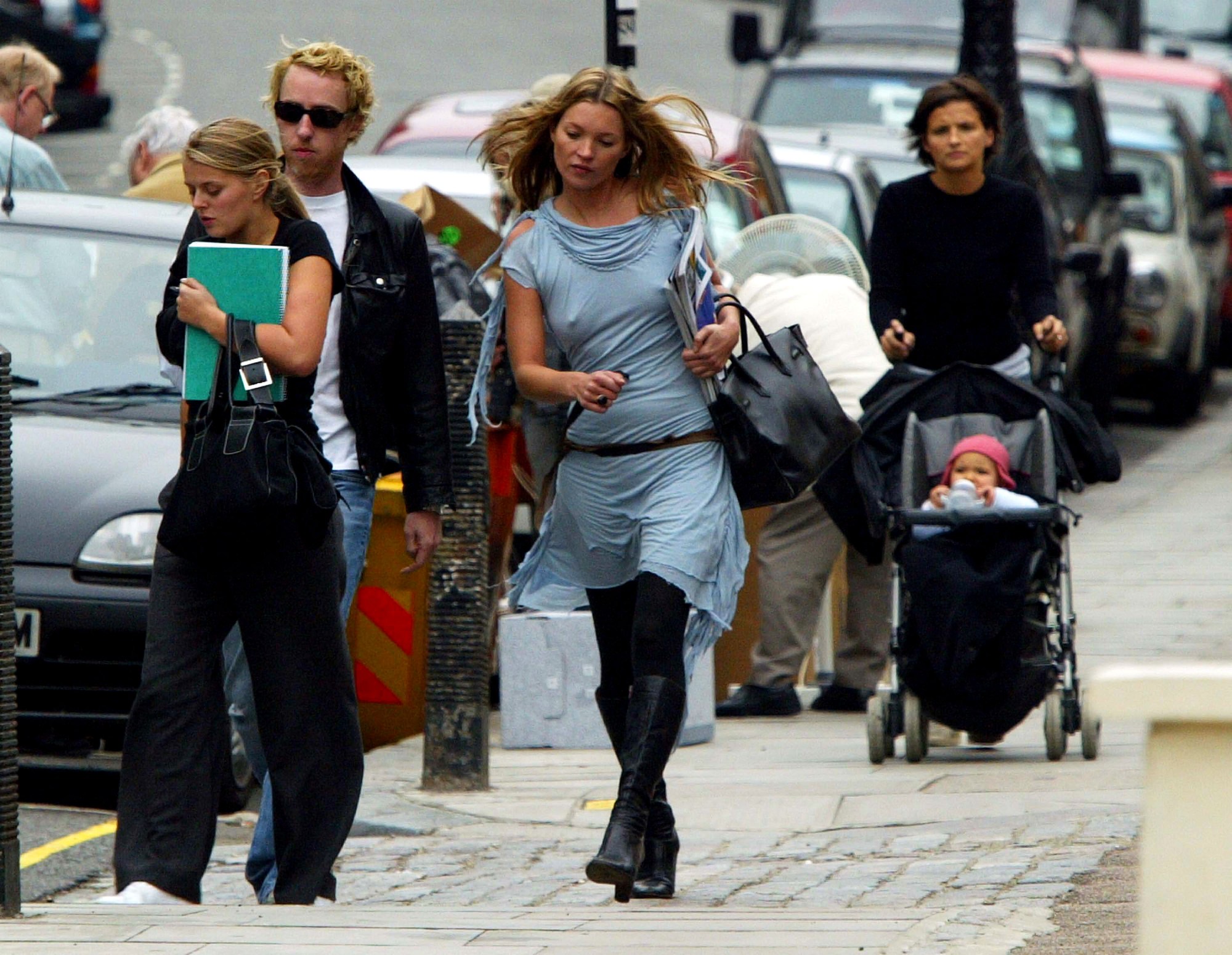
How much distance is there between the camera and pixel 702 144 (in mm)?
11375

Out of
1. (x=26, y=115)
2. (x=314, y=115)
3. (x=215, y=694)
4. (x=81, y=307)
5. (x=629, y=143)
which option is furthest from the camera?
(x=26, y=115)

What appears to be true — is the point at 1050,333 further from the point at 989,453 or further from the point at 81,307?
the point at 81,307

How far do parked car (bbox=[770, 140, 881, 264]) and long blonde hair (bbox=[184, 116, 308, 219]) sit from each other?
7738mm

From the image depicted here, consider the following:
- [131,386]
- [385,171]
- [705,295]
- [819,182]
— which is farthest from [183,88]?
[705,295]

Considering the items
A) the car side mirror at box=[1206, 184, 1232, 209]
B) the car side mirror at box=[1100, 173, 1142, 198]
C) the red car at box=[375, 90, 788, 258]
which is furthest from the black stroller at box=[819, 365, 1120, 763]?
the car side mirror at box=[1206, 184, 1232, 209]

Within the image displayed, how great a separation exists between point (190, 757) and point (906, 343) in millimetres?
3114

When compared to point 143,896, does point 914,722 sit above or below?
below

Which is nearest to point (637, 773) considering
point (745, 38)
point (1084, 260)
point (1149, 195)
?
point (1084, 260)

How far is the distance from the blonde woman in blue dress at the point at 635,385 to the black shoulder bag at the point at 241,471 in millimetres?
644

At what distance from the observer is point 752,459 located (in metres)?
5.46

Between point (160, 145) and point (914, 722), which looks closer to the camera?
point (914, 722)

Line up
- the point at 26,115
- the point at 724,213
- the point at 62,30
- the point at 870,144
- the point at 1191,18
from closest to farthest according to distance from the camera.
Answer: the point at 26,115
the point at 724,213
the point at 870,144
the point at 62,30
the point at 1191,18

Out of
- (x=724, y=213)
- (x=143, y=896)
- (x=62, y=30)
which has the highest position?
(x=62, y=30)

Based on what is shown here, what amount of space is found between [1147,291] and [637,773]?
12147 mm
